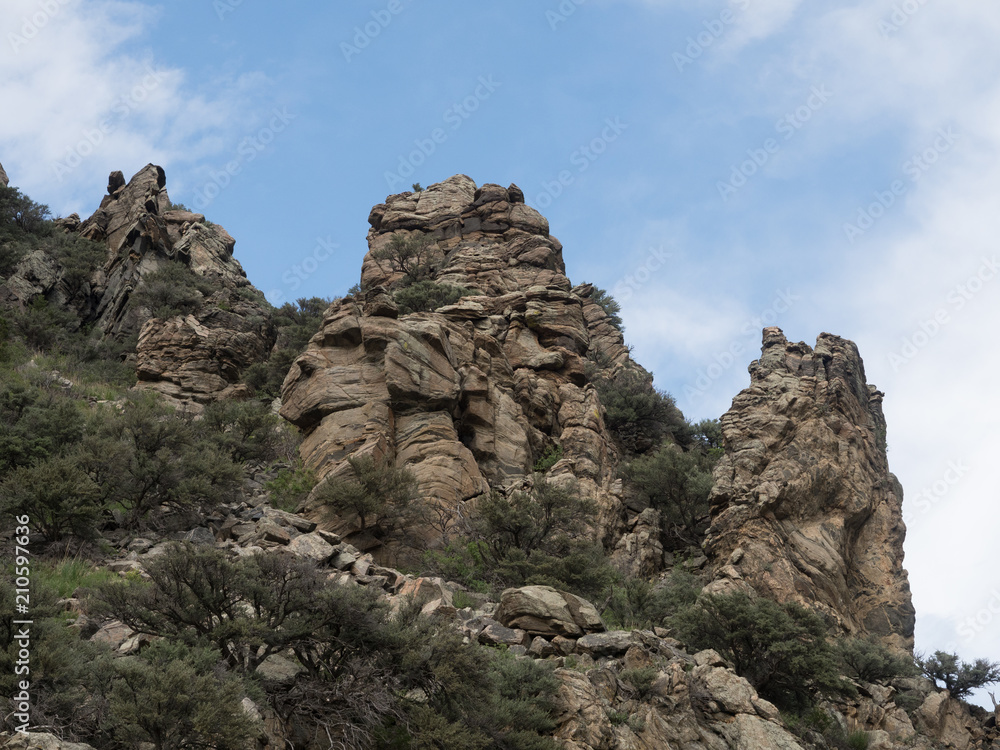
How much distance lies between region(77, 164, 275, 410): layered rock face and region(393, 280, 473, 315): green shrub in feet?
20.8

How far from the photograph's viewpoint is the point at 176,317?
33.5 m

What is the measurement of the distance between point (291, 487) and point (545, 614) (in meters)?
9.65

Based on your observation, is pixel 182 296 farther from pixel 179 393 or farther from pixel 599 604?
pixel 599 604

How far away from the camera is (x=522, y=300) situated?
114 ft

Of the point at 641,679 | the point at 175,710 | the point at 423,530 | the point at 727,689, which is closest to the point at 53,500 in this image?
the point at 423,530

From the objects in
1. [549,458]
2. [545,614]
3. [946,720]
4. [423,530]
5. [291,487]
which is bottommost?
[545,614]

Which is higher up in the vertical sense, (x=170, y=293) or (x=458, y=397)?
(x=170, y=293)

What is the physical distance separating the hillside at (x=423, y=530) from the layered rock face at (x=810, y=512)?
0.10 m

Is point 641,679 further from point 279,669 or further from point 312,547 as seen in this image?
point 312,547

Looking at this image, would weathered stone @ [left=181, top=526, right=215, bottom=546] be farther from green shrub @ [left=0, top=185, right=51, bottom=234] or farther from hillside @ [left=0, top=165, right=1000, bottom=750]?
green shrub @ [left=0, top=185, right=51, bottom=234]

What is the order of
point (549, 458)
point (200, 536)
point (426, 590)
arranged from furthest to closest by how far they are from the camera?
point (549, 458)
point (200, 536)
point (426, 590)

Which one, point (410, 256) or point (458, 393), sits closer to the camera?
point (458, 393)

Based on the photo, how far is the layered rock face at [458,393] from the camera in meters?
23.0

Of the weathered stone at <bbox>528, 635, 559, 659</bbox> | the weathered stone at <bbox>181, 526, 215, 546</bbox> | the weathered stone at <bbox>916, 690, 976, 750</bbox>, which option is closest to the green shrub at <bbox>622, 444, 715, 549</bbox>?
the weathered stone at <bbox>916, 690, 976, 750</bbox>
